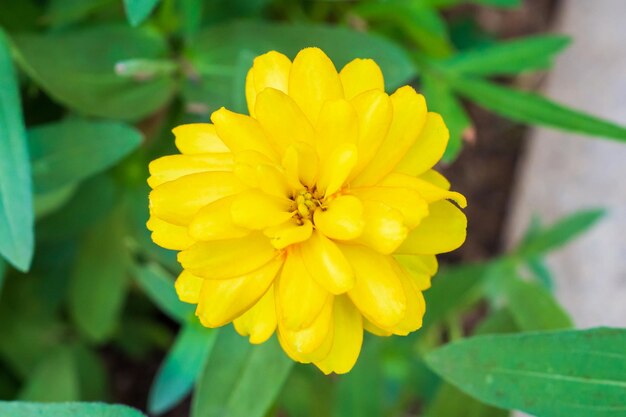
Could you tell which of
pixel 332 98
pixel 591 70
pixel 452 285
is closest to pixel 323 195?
pixel 332 98

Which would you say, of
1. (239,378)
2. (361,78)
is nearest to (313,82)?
(361,78)

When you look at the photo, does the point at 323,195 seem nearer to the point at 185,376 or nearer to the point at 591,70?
the point at 185,376

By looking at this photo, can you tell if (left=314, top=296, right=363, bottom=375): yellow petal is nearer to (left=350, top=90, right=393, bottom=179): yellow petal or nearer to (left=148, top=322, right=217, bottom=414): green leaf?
(left=350, top=90, right=393, bottom=179): yellow petal

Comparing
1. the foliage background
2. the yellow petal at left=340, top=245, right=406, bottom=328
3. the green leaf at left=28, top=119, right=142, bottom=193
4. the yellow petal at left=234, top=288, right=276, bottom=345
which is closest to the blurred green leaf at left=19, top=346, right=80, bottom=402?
the foliage background

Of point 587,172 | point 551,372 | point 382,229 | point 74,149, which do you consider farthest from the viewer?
point 587,172

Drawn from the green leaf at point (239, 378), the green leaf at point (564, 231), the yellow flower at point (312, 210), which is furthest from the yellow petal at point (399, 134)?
the green leaf at point (564, 231)

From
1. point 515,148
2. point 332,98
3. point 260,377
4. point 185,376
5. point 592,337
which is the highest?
point 332,98

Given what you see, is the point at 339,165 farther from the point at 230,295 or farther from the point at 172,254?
the point at 172,254

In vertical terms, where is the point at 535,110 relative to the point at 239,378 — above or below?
above
